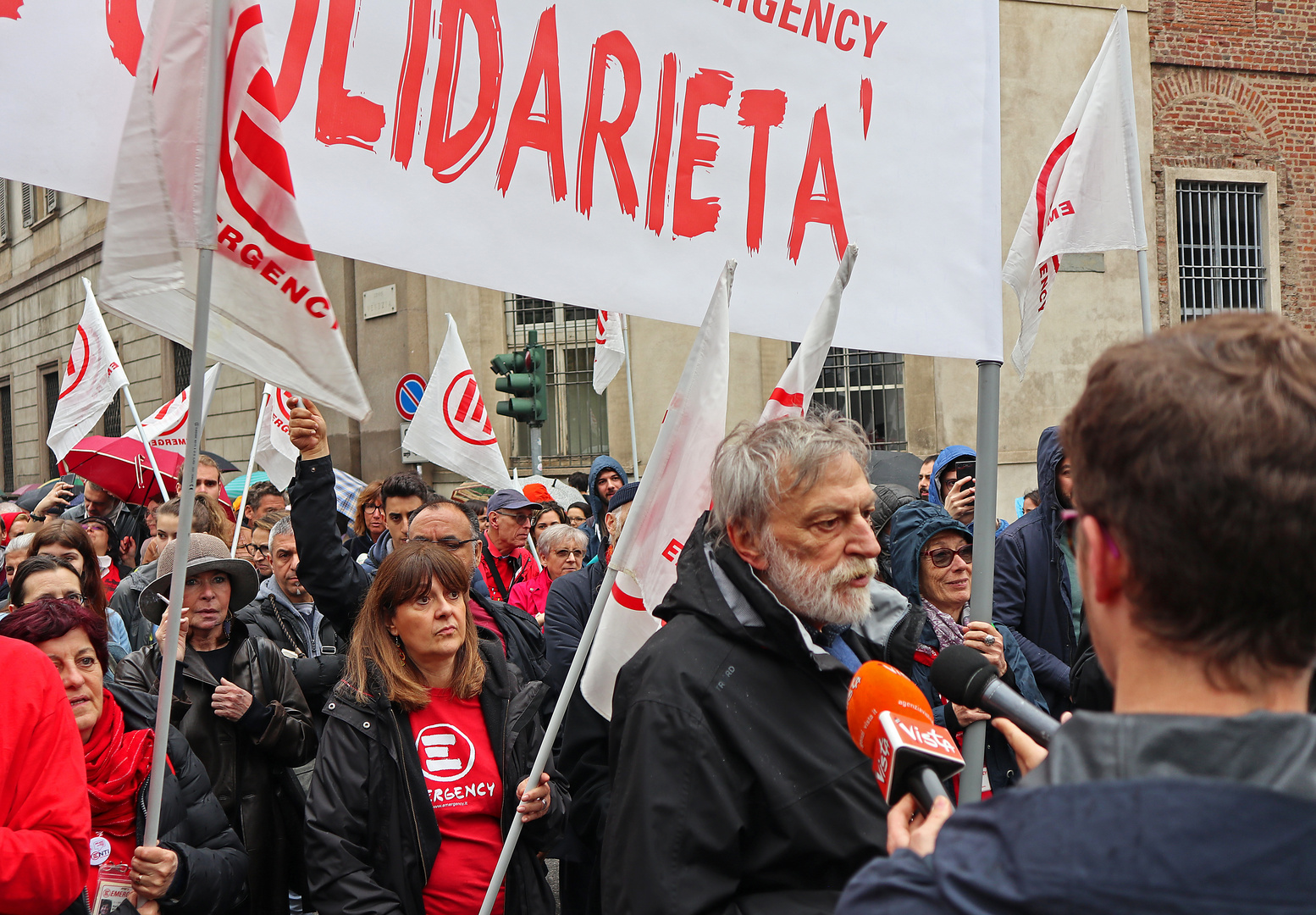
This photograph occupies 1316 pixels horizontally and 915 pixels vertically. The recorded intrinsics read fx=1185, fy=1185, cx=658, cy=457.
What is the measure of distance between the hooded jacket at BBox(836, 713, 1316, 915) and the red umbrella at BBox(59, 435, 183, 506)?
9188 mm

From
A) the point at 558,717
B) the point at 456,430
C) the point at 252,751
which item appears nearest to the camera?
the point at 558,717

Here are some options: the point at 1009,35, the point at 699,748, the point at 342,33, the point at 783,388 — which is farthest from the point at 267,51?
the point at 1009,35

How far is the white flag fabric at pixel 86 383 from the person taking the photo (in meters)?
7.55

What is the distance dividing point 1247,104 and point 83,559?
58.3 ft

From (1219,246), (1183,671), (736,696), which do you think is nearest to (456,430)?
(736,696)

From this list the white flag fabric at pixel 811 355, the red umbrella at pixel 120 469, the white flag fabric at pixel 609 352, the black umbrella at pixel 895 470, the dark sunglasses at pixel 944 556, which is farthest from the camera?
the white flag fabric at pixel 609 352

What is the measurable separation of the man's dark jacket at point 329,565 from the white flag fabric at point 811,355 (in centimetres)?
132

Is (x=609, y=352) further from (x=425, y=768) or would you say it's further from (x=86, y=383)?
(x=425, y=768)

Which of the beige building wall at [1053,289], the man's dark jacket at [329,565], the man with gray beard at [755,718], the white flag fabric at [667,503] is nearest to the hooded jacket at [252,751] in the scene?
the man's dark jacket at [329,565]

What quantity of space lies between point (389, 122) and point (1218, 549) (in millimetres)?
2180

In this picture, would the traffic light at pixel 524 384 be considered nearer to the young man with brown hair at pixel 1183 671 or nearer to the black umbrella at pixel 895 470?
the black umbrella at pixel 895 470

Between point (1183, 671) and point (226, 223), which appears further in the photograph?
point (226, 223)

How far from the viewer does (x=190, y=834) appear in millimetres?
3404

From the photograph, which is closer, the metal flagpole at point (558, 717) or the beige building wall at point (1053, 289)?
the metal flagpole at point (558, 717)
